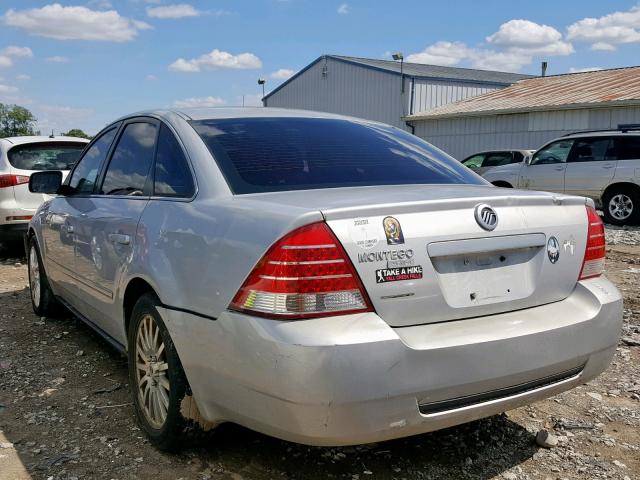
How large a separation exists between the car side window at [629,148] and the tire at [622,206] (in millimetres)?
620

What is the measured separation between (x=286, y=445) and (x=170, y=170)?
1444 millimetres

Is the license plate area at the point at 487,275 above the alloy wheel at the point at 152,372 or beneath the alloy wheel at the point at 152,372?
above

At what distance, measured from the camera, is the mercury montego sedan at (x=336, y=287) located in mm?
2180

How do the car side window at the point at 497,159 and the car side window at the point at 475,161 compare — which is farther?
the car side window at the point at 475,161

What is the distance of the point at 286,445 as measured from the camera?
9.96 feet

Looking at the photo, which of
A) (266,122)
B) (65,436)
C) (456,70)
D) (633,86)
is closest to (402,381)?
(266,122)

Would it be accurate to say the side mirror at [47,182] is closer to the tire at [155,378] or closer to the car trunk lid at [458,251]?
the tire at [155,378]

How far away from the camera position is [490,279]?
2.45m

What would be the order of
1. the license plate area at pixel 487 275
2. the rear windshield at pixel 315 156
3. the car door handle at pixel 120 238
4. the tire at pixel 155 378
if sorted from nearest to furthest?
the license plate area at pixel 487 275 → the tire at pixel 155 378 → the rear windshield at pixel 315 156 → the car door handle at pixel 120 238

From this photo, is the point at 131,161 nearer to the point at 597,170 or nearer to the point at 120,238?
the point at 120,238

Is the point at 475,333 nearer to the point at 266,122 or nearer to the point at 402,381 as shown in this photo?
the point at 402,381

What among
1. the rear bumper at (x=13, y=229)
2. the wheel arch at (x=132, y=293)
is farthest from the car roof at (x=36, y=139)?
the wheel arch at (x=132, y=293)

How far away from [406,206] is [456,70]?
108 ft

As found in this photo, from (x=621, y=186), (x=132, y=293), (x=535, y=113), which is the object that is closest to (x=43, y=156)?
(x=132, y=293)
